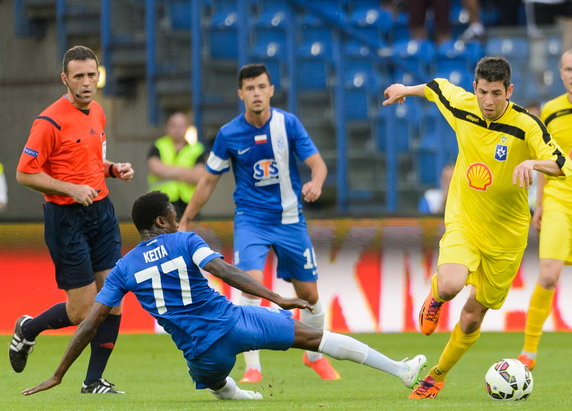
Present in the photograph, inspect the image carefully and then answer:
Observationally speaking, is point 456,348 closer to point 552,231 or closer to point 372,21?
point 552,231

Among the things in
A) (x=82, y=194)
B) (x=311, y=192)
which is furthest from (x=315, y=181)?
(x=82, y=194)

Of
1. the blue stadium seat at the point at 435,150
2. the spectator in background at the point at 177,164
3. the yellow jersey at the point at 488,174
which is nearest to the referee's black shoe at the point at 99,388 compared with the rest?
the yellow jersey at the point at 488,174

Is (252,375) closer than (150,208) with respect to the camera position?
No

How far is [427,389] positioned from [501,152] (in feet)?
5.22

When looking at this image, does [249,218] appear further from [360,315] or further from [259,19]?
[259,19]

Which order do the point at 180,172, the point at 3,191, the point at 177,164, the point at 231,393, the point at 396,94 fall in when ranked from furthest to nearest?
the point at 3,191
the point at 177,164
the point at 180,172
the point at 396,94
the point at 231,393

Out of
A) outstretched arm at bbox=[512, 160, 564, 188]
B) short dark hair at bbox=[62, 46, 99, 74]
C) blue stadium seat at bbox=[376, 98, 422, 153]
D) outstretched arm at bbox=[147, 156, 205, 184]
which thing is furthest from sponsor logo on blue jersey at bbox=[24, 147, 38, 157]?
blue stadium seat at bbox=[376, 98, 422, 153]

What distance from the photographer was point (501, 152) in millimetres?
7273

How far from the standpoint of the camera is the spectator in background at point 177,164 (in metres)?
12.3

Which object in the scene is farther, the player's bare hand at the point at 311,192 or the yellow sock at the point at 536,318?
the yellow sock at the point at 536,318

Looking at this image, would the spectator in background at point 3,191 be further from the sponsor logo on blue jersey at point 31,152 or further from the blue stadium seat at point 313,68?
the sponsor logo on blue jersey at point 31,152

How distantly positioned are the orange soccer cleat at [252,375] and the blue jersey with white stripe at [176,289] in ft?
6.56

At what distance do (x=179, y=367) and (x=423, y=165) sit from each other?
5.30m

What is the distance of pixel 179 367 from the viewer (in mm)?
9844
